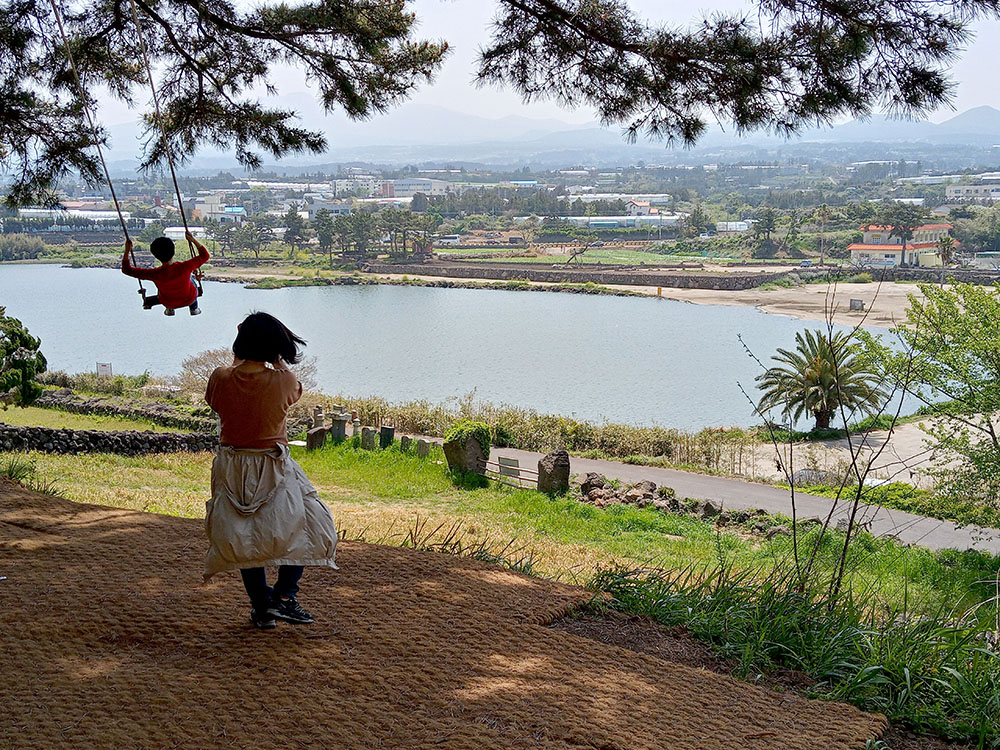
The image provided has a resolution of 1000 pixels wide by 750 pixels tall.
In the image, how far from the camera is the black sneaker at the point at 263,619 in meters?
3.65

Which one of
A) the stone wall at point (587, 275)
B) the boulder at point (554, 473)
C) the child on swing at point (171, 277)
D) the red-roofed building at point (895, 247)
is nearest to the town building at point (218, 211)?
the stone wall at point (587, 275)

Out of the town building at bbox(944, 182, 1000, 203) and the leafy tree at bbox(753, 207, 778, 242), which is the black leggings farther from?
the town building at bbox(944, 182, 1000, 203)

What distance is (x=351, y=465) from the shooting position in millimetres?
16688

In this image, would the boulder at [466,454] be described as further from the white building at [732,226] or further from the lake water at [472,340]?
the white building at [732,226]

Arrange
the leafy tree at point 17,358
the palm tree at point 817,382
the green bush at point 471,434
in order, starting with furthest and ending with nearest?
the palm tree at point 817,382, the green bush at point 471,434, the leafy tree at point 17,358

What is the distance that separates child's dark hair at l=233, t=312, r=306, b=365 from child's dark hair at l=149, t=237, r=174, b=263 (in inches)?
82.0

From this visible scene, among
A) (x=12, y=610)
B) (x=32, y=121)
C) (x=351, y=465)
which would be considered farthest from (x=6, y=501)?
(x=351, y=465)

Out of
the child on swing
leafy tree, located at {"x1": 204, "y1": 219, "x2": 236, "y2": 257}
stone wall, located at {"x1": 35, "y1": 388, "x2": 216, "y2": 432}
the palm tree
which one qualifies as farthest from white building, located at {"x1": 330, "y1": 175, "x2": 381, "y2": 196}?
the child on swing

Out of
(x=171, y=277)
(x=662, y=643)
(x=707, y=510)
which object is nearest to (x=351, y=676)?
(x=662, y=643)

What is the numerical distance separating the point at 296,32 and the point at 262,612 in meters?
6.04

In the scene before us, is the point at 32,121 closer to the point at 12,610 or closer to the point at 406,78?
the point at 406,78

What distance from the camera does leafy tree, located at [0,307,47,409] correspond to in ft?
29.9

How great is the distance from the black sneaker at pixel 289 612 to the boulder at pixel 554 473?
36.5 ft

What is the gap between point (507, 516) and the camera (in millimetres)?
12484
